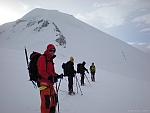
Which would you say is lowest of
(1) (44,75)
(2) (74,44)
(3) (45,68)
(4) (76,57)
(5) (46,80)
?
(5) (46,80)

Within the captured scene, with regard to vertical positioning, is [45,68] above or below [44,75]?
above

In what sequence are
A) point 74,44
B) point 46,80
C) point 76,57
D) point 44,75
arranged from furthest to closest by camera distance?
point 74,44 < point 76,57 < point 46,80 < point 44,75

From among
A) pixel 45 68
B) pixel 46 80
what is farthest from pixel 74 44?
pixel 45 68

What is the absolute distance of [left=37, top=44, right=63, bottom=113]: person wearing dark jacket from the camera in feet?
12.3

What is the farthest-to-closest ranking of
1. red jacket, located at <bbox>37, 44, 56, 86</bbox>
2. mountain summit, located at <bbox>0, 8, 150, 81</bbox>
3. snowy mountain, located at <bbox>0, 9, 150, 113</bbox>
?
mountain summit, located at <bbox>0, 8, 150, 81</bbox> < snowy mountain, located at <bbox>0, 9, 150, 113</bbox> < red jacket, located at <bbox>37, 44, 56, 86</bbox>

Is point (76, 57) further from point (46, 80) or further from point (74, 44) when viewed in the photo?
point (46, 80)

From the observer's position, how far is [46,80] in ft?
13.1

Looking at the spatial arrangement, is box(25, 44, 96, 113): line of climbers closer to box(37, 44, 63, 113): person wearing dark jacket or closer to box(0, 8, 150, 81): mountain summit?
box(37, 44, 63, 113): person wearing dark jacket

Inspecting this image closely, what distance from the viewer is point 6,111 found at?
4.54 metres

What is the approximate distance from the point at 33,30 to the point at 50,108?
54537 millimetres

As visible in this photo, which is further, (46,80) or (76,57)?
(76,57)

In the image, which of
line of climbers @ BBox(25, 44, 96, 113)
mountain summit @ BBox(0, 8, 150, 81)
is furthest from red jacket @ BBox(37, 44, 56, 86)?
mountain summit @ BBox(0, 8, 150, 81)

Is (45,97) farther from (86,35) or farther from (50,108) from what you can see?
(86,35)

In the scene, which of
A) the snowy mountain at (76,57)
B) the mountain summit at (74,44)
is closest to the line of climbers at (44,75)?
the snowy mountain at (76,57)
